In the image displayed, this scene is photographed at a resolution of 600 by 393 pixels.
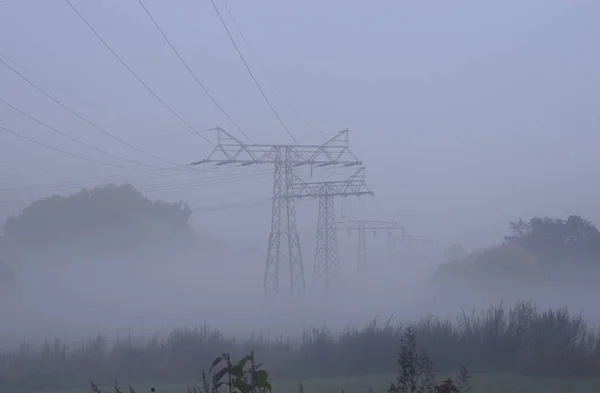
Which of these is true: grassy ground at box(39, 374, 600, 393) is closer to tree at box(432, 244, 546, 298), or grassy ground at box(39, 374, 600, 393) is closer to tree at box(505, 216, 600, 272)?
tree at box(432, 244, 546, 298)

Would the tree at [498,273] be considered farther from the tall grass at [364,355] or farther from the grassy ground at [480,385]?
the grassy ground at [480,385]

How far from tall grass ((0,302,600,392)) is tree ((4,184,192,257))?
184 ft

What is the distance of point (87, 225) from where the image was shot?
3086 inches

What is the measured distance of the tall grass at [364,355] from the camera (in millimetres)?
18953

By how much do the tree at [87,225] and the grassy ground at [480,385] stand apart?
6103cm

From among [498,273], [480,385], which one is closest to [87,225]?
[498,273]

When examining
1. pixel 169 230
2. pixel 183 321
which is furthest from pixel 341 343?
pixel 169 230

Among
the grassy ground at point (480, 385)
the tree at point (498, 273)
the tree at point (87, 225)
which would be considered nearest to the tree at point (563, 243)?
the tree at point (498, 273)

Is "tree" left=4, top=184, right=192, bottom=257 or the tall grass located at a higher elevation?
"tree" left=4, top=184, right=192, bottom=257

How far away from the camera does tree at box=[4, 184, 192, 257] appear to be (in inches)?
3029

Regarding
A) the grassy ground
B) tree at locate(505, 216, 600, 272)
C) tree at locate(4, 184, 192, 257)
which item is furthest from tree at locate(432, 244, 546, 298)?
the grassy ground

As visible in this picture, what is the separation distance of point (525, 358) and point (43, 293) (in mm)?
55033

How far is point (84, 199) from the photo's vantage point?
78875mm

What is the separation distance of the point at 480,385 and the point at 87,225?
66610 mm
